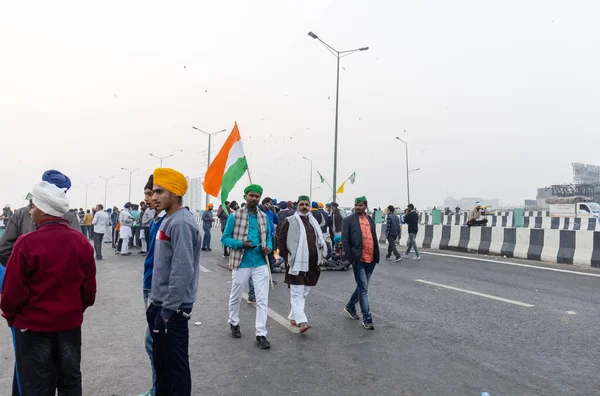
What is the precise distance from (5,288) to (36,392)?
0.67m

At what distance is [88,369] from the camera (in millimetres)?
4840

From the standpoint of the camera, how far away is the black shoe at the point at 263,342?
5.46m

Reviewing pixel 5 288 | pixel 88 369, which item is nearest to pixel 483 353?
pixel 88 369

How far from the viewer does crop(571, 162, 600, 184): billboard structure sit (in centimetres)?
7431

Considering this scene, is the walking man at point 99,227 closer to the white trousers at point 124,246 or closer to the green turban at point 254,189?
the white trousers at point 124,246

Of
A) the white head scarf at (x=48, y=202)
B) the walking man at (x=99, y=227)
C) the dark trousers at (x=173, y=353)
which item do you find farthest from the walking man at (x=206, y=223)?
the white head scarf at (x=48, y=202)

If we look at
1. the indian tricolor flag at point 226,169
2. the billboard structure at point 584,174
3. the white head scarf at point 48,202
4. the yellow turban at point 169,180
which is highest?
the billboard structure at point 584,174

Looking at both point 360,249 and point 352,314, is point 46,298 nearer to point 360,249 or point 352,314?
point 360,249

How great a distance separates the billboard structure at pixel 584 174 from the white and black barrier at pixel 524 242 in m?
66.5

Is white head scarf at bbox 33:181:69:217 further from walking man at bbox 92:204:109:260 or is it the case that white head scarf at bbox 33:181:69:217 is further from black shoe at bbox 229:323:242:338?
walking man at bbox 92:204:109:260

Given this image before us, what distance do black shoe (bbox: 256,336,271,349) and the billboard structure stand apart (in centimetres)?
8054

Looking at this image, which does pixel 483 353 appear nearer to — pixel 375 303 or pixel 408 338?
pixel 408 338

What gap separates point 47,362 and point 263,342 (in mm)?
2835

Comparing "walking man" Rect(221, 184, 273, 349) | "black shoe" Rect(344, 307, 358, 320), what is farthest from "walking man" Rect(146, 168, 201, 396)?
"black shoe" Rect(344, 307, 358, 320)
